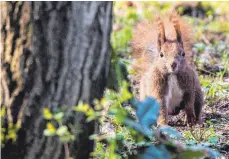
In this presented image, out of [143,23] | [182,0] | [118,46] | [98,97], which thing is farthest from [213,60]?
[98,97]

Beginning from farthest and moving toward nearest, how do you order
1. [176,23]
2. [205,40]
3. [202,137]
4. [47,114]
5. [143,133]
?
[205,40] < [176,23] < [202,137] < [143,133] < [47,114]

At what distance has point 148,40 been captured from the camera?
4562mm

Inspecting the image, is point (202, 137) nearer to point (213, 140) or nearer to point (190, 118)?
point (213, 140)

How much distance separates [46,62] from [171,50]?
1747 millimetres

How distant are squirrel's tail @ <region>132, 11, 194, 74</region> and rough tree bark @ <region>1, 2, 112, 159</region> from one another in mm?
1898

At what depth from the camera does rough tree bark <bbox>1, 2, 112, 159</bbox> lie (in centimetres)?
244

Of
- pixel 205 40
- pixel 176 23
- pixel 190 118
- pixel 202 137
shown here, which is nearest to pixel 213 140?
pixel 202 137

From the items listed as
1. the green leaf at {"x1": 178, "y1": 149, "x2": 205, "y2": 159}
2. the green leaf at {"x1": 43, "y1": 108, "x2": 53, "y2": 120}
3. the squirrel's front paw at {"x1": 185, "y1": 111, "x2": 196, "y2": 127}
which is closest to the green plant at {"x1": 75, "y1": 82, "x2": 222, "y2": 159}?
the green leaf at {"x1": 178, "y1": 149, "x2": 205, "y2": 159}

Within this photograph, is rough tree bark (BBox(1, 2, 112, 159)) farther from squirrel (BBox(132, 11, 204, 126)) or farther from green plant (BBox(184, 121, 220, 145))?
squirrel (BBox(132, 11, 204, 126))

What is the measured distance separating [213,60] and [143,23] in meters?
1.85

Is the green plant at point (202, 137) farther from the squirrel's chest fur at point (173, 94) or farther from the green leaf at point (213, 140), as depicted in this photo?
the squirrel's chest fur at point (173, 94)

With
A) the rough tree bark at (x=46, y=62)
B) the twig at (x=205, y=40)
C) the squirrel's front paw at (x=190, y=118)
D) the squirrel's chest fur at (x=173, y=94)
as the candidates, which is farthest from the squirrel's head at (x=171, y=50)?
the twig at (x=205, y=40)

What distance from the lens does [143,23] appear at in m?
4.84

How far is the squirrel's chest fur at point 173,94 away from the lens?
4.32m
